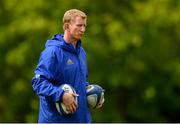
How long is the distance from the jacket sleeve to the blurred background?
9.83m

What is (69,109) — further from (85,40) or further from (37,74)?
(85,40)

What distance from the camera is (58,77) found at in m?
7.54

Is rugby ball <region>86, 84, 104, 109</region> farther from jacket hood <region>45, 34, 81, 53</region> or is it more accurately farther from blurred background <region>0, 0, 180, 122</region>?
blurred background <region>0, 0, 180, 122</region>

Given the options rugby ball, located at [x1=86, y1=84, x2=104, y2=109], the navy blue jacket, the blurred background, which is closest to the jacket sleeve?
the navy blue jacket

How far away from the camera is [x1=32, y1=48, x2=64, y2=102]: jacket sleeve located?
736 centimetres

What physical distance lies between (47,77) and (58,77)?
0.46ft

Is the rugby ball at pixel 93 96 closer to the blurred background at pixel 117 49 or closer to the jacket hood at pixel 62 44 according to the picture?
the jacket hood at pixel 62 44

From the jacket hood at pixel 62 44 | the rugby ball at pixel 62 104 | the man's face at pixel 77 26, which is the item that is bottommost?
the rugby ball at pixel 62 104

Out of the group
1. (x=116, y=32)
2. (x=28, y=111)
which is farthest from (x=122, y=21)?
(x=28, y=111)

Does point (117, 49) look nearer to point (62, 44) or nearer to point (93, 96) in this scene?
point (93, 96)

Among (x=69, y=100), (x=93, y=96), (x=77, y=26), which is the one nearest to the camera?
(x=69, y=100)

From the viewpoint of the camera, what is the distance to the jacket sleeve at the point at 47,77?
736 centimetres

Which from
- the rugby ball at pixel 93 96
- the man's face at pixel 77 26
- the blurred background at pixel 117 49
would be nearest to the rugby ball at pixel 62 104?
the rugby ball at pixel 93 96

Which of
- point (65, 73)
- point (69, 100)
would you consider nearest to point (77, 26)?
point (65, 73)
